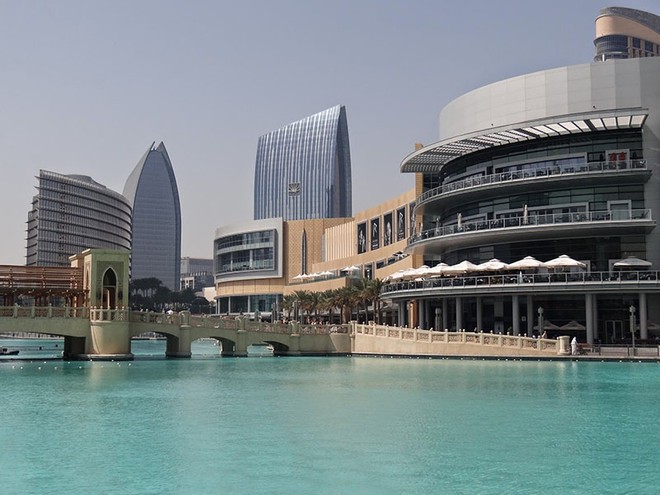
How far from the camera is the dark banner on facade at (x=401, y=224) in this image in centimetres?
10525

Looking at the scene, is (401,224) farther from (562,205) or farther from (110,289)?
(110,289)

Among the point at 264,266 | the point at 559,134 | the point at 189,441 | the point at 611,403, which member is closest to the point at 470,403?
the point at 611,403

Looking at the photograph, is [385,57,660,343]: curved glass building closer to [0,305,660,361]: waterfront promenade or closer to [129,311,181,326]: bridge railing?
[0,305,660,361]: waterfront promenade

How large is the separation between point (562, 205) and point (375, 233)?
4449 centimetres

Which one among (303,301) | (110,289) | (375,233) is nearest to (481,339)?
(110,289)

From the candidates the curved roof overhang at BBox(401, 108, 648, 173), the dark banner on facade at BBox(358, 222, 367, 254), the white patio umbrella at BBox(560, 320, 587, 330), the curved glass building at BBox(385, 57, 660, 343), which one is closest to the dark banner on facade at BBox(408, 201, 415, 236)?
the curved roof overhang at BBox(401, 108, 648, 173)

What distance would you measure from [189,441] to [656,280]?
161 feet

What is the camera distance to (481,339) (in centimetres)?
6875

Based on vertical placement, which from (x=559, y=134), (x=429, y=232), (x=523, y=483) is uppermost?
(x=559, y=134)

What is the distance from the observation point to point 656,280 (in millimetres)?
68125

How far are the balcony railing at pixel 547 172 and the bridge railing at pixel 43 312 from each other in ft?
114

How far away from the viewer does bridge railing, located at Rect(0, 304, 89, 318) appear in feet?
235

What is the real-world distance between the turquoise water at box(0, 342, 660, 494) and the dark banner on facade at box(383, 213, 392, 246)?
57877 millimetres

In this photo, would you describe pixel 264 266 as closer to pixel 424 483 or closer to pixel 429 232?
pixel 429 232
